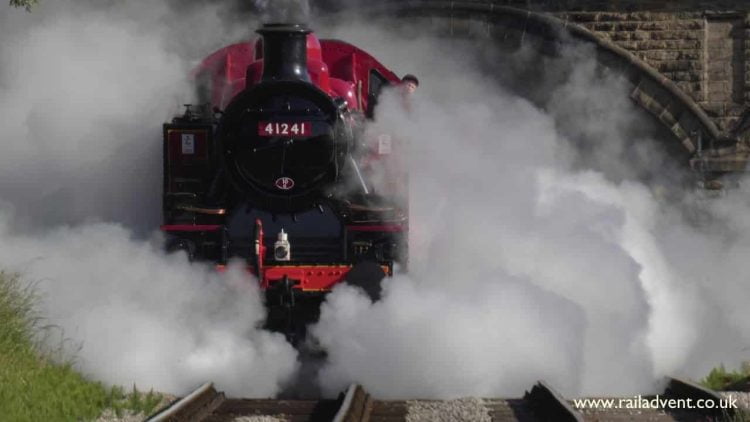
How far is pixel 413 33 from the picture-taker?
21016mm

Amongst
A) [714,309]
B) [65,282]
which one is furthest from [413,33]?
[65,282]

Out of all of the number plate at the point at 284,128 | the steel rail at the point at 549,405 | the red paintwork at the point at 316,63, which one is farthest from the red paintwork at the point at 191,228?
the steel rail at the point at 549,405

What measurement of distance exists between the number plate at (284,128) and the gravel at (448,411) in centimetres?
244

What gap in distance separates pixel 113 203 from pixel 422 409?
15.7ft

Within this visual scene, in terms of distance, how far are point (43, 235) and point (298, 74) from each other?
289 centimetres

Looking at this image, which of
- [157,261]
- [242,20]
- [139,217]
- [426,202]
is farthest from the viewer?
[242,20]

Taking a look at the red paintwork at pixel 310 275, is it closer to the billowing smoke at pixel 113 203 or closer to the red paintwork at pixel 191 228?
the billowing smoke at pixel 113 203

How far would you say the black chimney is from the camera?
1160 centimetres

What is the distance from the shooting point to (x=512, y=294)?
1116 cm

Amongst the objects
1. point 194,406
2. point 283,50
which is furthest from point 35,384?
point 283,50

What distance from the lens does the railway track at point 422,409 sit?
9.02 m

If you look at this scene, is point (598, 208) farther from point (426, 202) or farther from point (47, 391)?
point (47, 391)

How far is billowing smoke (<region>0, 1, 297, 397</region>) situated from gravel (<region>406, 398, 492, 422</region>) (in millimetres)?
1598

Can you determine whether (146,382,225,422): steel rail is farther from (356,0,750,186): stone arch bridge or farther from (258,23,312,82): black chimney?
(356,0,750,186): stone arch bridge
